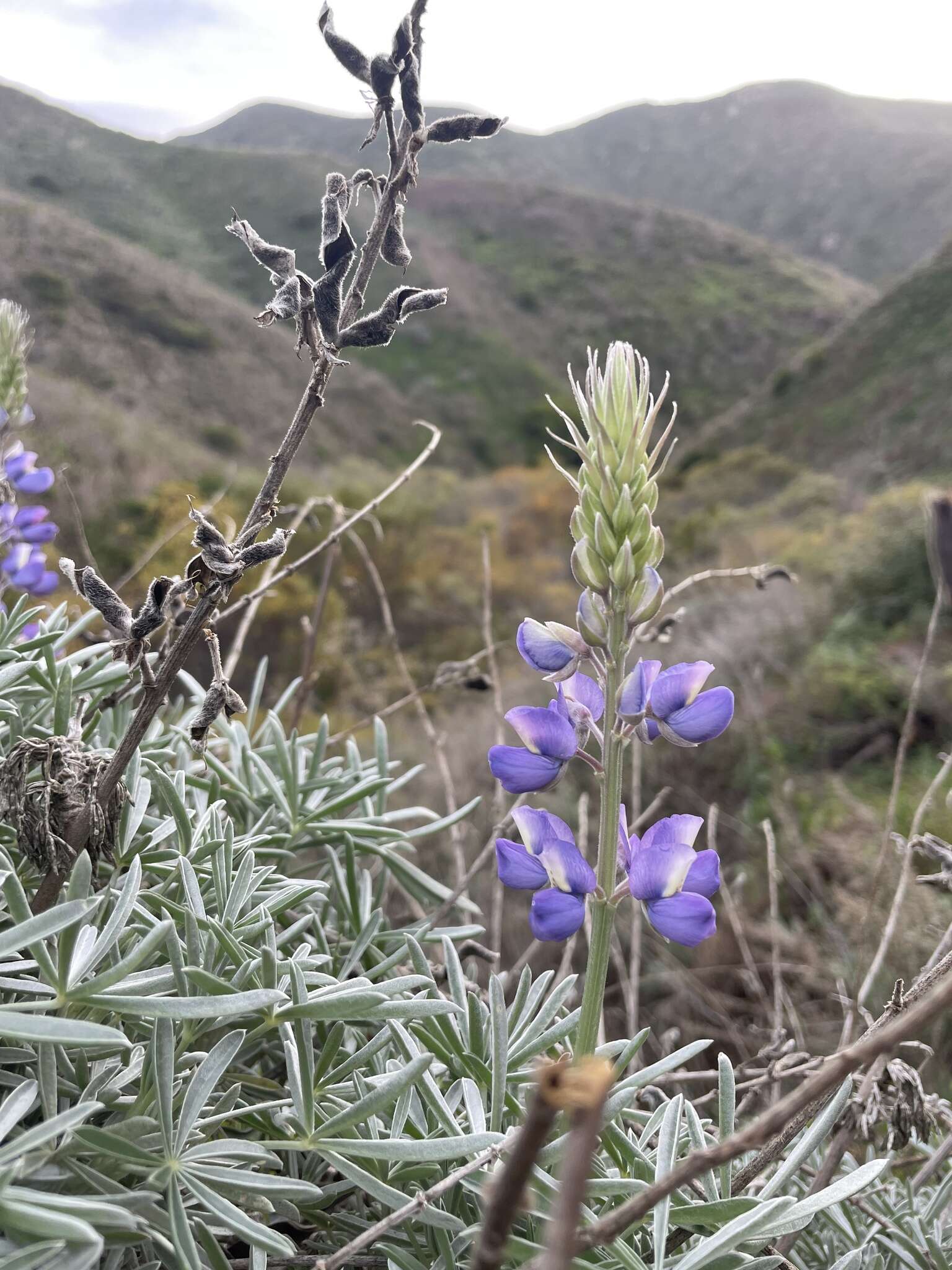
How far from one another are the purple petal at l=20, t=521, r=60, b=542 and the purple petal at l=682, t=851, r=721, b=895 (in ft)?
4.66

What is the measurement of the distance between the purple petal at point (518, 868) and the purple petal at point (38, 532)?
129 centimetres

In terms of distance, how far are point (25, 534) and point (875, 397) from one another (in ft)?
70.9

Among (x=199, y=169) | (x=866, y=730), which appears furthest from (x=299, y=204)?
(x=866, y=730)

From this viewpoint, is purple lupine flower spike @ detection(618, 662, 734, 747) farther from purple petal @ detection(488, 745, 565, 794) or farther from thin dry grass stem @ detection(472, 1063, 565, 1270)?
thin dry grass stem @ detection(472, 1063, 565, 1270)

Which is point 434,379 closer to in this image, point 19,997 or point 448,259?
point 448,259

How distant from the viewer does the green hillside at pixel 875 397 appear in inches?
637

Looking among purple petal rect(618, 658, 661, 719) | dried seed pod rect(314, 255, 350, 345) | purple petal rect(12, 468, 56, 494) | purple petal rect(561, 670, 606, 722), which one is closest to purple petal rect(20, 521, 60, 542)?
purple petal rect(12, 468, 56, 494)

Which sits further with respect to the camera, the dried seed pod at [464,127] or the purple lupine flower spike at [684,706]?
the dried seed pod at [464,127]

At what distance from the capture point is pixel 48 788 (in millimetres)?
782

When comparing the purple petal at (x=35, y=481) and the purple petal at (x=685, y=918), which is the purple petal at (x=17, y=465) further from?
the purple petal at (x=685, y=918)

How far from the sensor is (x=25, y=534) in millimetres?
1681

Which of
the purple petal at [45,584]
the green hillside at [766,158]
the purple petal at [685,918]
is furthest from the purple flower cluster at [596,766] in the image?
the green hillside at [766,158]

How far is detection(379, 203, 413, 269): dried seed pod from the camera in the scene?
0.90 meters

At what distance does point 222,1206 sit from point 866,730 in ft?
20.9
